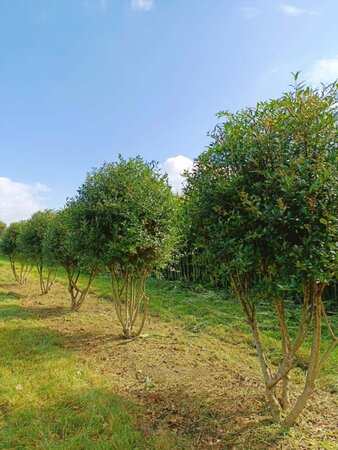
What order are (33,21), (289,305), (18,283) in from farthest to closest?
(18,283) → (289,305) → (33,21)

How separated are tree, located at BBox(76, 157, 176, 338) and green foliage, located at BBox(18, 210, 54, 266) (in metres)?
5.12

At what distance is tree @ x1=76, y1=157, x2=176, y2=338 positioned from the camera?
474cm

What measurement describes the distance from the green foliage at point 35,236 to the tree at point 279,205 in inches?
318

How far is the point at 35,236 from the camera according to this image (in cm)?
977

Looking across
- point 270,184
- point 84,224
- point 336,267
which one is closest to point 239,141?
point 270,184

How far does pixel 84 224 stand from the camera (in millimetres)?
4879

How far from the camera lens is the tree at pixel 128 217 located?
4738mm

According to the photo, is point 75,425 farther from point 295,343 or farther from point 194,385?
point 295,343

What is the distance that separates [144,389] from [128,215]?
7.96 feet

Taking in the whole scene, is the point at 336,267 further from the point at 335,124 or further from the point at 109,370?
the point at 109,370

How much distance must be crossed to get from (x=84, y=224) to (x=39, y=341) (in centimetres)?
214

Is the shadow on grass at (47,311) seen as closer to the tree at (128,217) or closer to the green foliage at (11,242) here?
the tree at (128,217)

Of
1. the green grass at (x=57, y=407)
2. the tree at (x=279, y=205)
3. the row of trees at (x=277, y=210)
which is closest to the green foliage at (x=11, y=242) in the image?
the green grass at (x=57, y=407)

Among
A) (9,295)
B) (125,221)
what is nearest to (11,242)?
(9,295)
